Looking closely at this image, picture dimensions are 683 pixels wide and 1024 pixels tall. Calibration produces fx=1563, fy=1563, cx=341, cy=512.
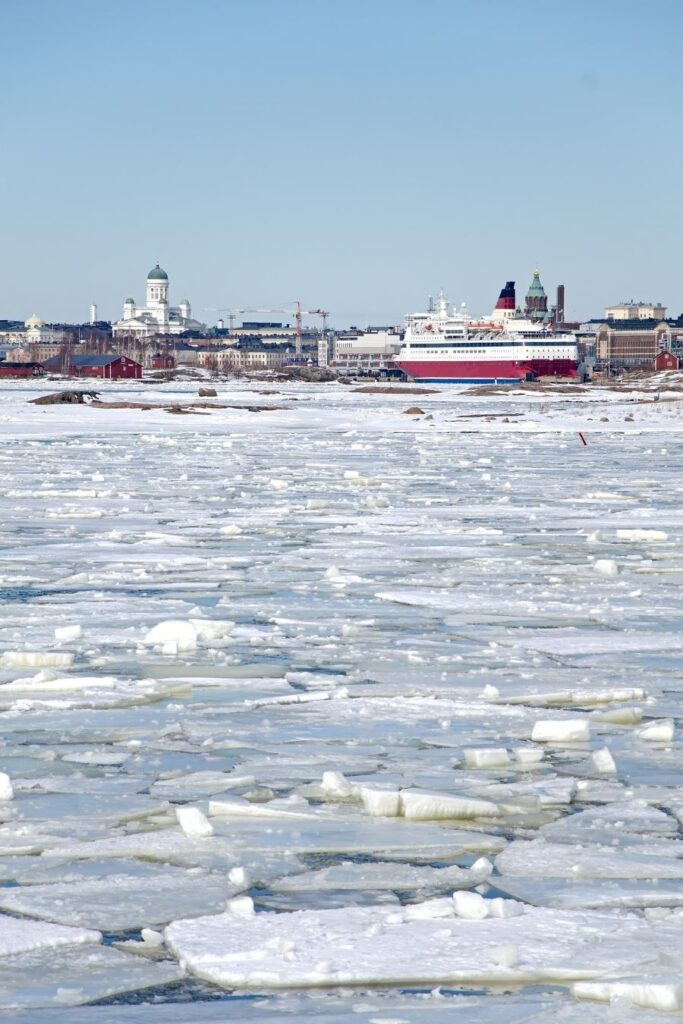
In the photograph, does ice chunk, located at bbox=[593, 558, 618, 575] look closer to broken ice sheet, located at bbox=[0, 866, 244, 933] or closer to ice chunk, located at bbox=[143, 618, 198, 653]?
ice chunk, located at bbox=[143, 618, 198, 653]

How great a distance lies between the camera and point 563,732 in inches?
212

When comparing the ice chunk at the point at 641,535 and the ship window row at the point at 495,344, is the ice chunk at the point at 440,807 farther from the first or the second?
the ship window row at the point at 495,344

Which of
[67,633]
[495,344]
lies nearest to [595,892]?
[67,633]

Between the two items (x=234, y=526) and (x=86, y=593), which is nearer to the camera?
(x=86, y=593)

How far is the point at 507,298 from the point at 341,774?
13312 centimetres

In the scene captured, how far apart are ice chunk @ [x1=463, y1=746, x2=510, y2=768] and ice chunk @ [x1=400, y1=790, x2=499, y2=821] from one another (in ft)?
1.67

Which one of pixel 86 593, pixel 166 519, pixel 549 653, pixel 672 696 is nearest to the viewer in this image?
pixel 672 696

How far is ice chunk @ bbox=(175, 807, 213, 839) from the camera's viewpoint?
428 centimetres

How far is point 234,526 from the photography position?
1205 cm

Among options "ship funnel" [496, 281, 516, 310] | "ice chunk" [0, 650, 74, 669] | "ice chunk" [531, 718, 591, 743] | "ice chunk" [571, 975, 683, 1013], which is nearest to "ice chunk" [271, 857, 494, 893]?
"ice chunk" [571, 975, 683, 1013]

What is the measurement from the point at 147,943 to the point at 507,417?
34.3m

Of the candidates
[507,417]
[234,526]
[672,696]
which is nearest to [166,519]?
[234,526]

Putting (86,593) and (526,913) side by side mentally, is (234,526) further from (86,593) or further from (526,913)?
(526,913)

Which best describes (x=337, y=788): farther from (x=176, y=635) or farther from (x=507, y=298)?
(x=507, y=298)
